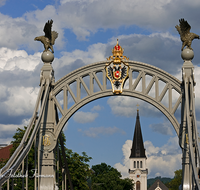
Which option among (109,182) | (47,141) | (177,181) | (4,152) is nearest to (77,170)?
(47,141)

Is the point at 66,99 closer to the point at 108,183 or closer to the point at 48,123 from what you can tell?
the point at 48,123

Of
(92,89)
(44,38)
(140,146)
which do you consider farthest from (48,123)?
(140,146)

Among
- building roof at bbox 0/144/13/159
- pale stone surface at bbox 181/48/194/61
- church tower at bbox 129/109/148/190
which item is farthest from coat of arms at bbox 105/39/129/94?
church tower at bbox 129/109/148/190

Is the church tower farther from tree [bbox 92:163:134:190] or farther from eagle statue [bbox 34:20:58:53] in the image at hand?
eagle statue [bbox 34:20:58:53]

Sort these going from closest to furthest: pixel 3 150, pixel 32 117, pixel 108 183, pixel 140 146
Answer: pixel 32 117, pixel 3 150, pixel 108 183, pixel 140 146

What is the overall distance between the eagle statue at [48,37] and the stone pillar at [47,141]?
0.37 meters

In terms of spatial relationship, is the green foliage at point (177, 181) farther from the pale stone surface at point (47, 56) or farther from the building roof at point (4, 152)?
the pale stone surface at point (47, 56)

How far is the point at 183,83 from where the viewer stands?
1925cm

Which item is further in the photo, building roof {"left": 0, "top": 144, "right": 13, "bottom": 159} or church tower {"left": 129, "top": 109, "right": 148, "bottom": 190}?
church tower {"left": 129, "top": 109, "right": 148, "bottom": 190}

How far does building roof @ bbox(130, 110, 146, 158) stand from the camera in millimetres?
124438

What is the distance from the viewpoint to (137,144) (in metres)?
125

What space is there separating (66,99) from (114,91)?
6.90 feet

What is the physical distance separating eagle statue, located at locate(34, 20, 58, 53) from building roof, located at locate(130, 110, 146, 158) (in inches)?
4153

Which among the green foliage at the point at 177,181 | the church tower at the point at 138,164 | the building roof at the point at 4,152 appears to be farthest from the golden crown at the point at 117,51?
the church tower at the point at 138,164
